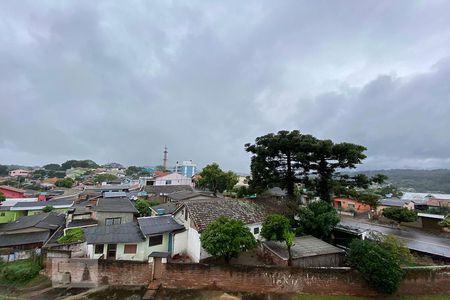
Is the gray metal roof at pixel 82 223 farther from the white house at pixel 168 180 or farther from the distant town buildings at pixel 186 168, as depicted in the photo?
the distant town buildings at pixel 186 168

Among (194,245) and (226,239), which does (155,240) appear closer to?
(194,245)

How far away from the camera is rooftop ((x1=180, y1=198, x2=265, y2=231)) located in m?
16.1

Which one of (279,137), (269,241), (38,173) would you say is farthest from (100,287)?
(38,173)

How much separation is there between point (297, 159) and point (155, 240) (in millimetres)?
14783

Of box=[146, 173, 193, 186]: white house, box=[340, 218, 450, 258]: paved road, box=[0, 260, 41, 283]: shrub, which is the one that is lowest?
box=[0, 260, 41, 283]: shrub

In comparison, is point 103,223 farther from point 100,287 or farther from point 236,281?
point 236,281

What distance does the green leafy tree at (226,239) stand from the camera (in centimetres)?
1289

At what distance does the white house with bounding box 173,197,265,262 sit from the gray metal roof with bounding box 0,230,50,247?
11454 millimetres

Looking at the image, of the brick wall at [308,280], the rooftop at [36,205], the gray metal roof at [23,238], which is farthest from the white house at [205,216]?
the rooftop at [36,205]

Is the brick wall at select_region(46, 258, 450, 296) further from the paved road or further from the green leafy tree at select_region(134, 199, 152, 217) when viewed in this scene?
the green leafy tree at select_region(134, 199, 152, 217)

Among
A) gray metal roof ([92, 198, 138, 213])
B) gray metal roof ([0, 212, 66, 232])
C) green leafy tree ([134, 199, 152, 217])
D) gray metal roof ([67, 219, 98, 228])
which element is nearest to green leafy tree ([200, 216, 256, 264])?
gray metal roof ([92, 198, 138, 213])

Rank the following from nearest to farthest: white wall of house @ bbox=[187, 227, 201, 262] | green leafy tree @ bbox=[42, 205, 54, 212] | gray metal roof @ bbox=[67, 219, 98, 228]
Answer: white wall of house @ bbox=[187, 227, 201, 262] < gray metal roof @ bbox=[67, 219, 98, 228] < green leafy tree @ bbox=[42, 205, 54, 212]

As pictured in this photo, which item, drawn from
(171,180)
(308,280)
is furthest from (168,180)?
(308,280)

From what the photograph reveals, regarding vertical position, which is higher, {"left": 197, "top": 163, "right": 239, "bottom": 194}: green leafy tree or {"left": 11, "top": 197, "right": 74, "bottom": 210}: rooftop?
{"left": 197, "top": 163, "right": 239, "bottom": 194}: green leafy tree
